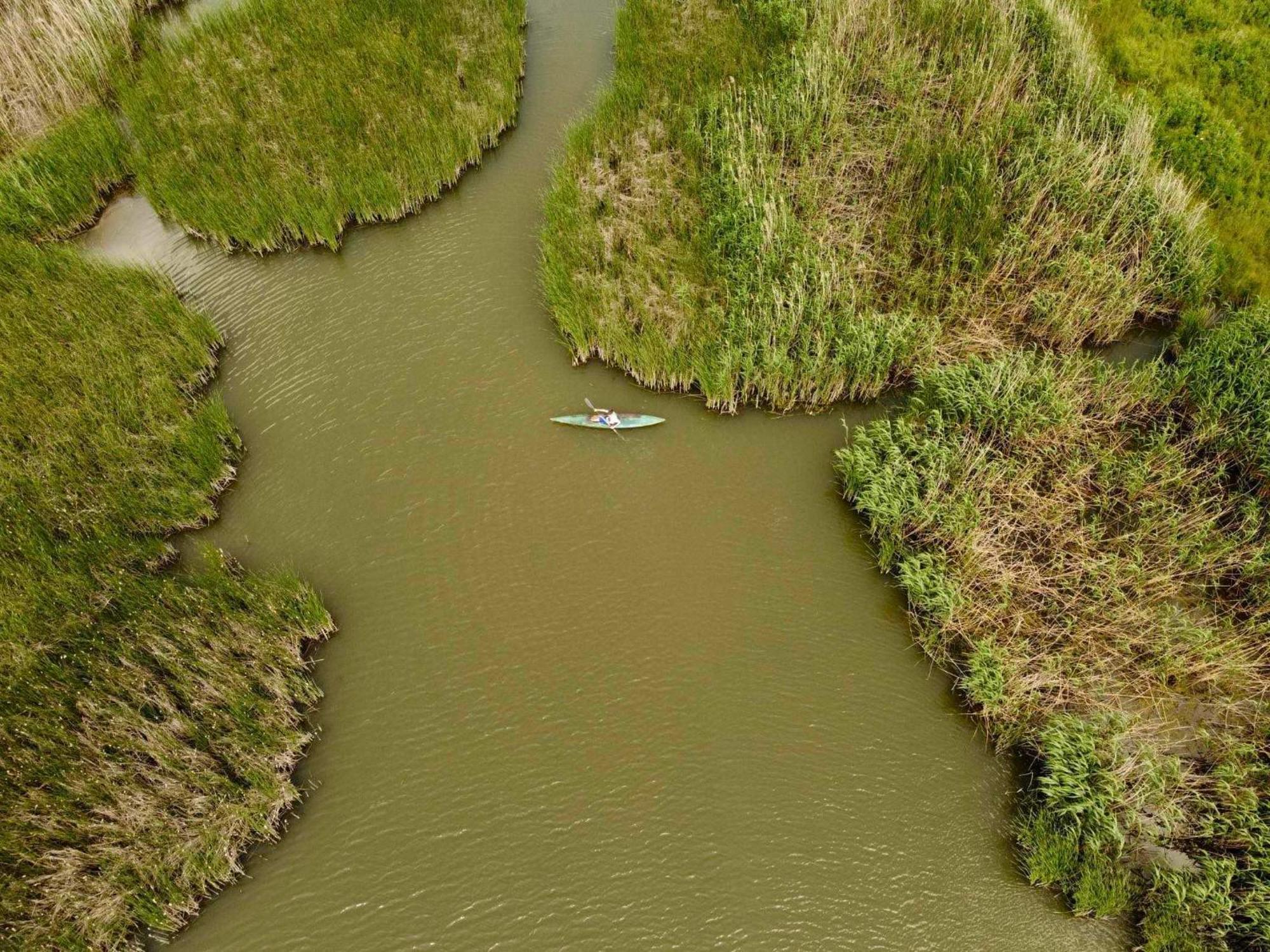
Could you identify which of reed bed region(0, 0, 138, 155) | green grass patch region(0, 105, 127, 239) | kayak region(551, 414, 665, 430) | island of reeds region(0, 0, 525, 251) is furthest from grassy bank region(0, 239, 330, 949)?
reed bed region(0, 0, 138, 155)

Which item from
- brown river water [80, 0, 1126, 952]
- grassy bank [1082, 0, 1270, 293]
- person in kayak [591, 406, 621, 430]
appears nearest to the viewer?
brown river water [80, 0, 1126, 952]

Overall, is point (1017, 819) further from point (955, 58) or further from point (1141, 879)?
point (955, 58)

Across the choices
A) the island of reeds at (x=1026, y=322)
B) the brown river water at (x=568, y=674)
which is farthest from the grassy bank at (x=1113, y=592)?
the brown river water at (x=568, y=674)

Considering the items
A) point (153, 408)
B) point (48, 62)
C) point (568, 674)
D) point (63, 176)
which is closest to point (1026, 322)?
point (568, 674)

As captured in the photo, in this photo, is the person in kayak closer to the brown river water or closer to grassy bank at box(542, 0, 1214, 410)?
the brown river water

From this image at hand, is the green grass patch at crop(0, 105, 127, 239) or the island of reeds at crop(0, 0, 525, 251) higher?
the island of reeds at crop(0, 0, 525, 251)

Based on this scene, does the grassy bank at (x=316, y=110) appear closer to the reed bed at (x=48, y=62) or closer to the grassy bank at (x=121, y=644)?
the reed bed at (x=48, y=62)
